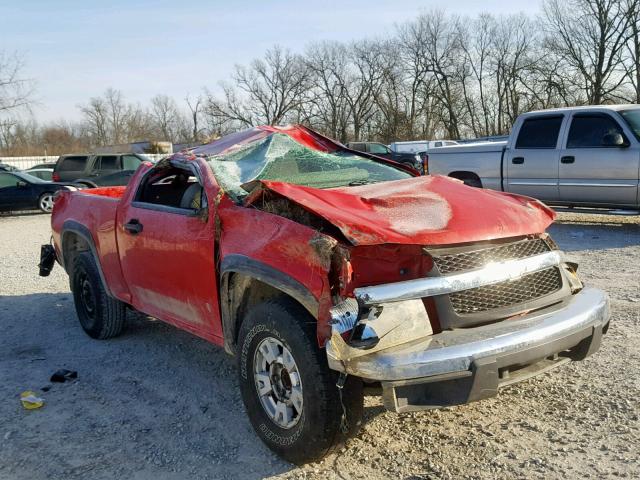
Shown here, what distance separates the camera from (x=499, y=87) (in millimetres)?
55625

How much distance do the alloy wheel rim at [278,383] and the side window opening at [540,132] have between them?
28.3 ft

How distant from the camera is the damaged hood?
2.88m

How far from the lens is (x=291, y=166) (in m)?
4.35

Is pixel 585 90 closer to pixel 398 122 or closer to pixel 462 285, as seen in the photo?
pixel 398 122

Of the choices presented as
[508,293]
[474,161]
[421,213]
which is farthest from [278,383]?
[474,161]

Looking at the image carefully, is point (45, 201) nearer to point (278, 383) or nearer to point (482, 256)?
point (278, 383)

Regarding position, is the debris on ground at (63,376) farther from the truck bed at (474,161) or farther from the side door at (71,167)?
the side door at (71,167)

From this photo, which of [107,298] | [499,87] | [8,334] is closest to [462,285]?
[107,298]

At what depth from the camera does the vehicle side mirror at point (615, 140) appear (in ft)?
30.4

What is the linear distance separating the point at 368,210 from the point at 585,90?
4751 centimetres

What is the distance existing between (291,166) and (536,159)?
737 centimetres

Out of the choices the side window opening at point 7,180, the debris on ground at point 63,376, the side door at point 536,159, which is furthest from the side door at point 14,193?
the debris on ground at point 63,376

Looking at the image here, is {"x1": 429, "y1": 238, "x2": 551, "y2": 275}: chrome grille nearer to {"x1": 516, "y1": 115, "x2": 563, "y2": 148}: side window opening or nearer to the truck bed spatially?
{"x1": 516, "y1": 115, "x2": 563, "y2": 148}: side window opening

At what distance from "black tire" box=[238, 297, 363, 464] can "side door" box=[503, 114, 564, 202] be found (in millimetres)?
8473
